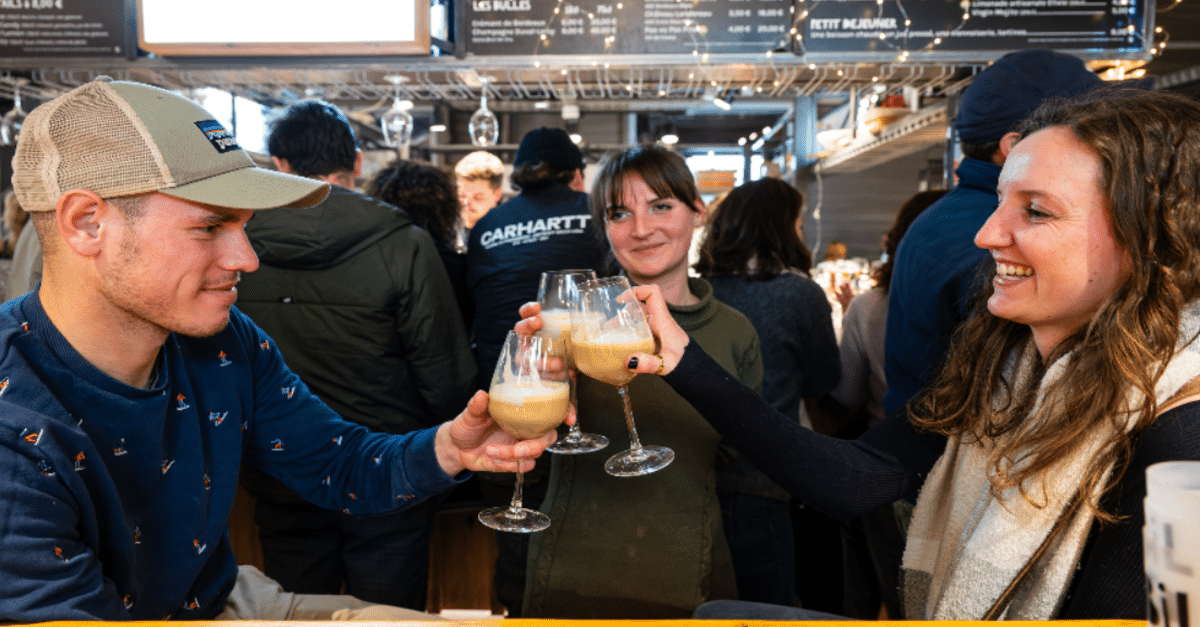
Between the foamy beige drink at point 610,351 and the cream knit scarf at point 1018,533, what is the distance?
60 centimetres

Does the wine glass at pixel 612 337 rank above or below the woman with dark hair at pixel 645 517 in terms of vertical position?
above

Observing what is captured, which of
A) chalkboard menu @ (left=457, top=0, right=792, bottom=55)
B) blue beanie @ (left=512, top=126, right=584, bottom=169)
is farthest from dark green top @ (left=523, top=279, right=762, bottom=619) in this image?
chalkboard menu @ (left=457, top=0, right=792, bottom=55)

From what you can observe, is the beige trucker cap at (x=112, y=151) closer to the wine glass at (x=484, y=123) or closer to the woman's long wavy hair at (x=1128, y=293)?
the woman's long wavy hair at (x=1128, y=293)

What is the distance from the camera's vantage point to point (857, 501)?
139 cm

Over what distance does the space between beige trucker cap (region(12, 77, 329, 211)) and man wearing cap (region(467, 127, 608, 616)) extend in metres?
1.50

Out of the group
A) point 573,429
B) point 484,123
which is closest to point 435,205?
point 484,123

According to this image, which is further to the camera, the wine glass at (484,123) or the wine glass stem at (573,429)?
the wine glass at (484,123)

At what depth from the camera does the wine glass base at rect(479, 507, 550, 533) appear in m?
1.28

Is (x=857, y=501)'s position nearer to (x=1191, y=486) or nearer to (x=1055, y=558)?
(x=1055, y=558)

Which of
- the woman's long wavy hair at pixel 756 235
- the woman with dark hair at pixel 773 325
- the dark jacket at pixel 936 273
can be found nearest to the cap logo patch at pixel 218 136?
the woman with dark hair at pixel 773 325

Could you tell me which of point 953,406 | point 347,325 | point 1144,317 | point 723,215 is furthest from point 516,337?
point 723,215

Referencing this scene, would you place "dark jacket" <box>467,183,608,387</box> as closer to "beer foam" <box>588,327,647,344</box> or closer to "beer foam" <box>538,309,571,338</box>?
"beer foam" <box>538,309,571,338</box>

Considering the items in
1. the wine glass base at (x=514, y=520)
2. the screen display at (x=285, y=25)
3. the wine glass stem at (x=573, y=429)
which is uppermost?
the screen display at (x=285, y=25)

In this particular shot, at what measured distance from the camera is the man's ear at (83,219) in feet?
3.69
